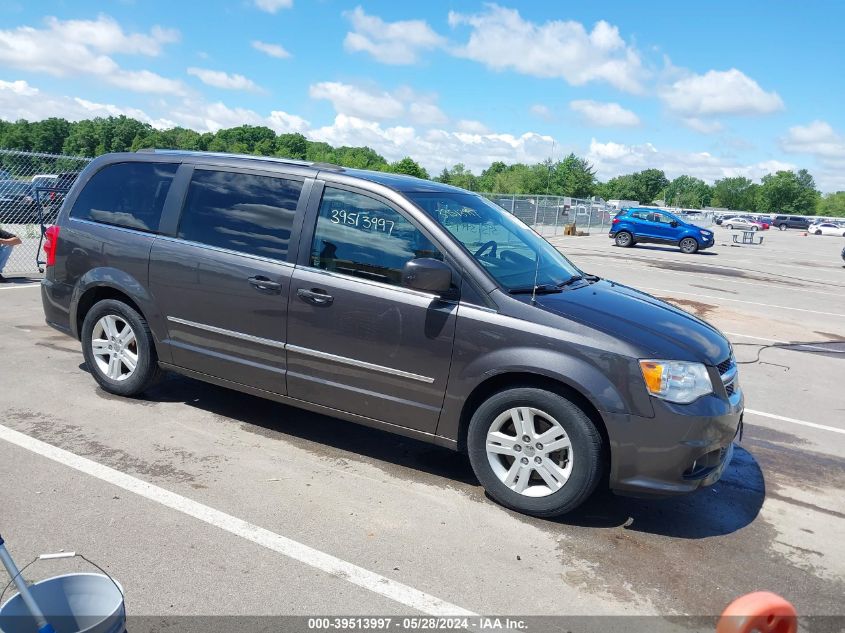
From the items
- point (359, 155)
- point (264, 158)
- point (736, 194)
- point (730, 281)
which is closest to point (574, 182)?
point (359, 155)

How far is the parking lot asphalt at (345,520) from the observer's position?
10.5 feet

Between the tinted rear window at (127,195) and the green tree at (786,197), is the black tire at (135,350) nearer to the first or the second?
the tinted rear window at (127,195)

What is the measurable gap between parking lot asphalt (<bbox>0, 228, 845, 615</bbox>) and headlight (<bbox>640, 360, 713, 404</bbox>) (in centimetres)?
83

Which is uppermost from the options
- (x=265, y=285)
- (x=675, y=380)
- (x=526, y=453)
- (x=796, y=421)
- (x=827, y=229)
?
(x=827, y=229)

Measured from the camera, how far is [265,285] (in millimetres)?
4660

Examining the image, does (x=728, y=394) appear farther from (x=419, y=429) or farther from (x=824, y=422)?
(x=824, y=422)

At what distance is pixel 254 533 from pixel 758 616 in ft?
7.94

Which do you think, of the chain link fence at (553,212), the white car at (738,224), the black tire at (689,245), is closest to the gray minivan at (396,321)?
the chain link fence at (553,212)

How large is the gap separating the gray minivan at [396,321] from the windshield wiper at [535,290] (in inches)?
0.8

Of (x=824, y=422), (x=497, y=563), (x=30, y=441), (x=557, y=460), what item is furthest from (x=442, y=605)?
(x=824, y=422)

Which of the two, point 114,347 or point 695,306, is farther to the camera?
point 695,306

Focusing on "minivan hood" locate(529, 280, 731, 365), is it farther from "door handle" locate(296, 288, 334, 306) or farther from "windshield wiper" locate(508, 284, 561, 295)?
"door handle" locate(296, 288, 334, 306)

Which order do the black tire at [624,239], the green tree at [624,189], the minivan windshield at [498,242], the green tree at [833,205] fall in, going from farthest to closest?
1. the green tree at [624,189]
2. the green tree at [833,205]
3. the black tire at [624,239]
4. the minivan windshield at [498,242]

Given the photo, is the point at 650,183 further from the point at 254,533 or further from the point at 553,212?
the point at 254,533
